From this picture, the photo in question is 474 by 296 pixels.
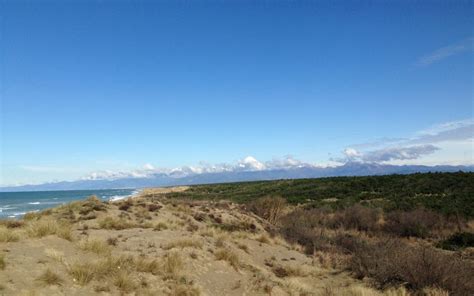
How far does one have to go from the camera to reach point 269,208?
1211 inches

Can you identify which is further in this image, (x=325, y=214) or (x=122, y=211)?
(x=325, y=214)

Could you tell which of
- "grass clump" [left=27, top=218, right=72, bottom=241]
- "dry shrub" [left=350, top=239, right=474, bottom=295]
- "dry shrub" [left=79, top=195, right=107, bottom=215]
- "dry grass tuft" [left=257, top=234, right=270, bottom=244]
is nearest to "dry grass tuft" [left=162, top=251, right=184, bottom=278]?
"grass clump" [left=27, top=218, right=72, bottom=241]

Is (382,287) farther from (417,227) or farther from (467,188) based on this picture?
(467,188)

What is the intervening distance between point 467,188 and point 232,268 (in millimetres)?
39814

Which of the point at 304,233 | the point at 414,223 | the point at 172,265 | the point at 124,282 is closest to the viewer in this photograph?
the point at 124,282

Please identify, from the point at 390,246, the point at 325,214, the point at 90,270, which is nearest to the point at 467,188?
the point at 325,214

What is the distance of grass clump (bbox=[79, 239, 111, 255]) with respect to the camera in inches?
499

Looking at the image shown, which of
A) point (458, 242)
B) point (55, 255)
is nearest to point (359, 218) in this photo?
point (458, 242)

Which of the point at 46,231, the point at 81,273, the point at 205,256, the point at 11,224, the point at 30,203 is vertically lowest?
the point at 205,256

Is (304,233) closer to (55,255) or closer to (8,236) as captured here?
(55,255)

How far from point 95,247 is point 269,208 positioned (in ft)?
63.5

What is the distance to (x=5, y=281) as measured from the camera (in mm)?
9109

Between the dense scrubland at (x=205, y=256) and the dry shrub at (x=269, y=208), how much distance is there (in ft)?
7.35

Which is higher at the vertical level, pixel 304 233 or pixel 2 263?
pixel 2 263
